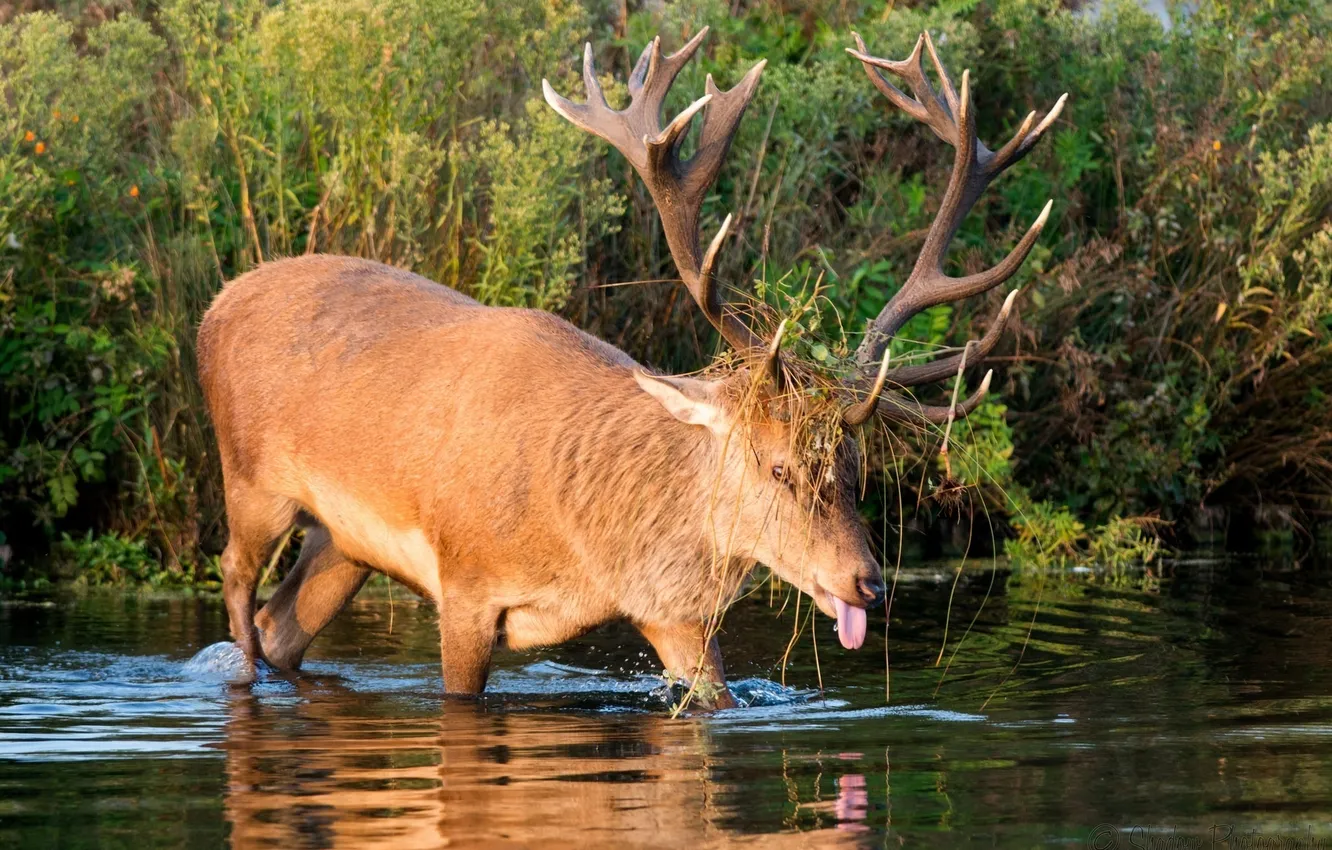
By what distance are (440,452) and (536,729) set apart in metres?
1.22

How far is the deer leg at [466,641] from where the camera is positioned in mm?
6719

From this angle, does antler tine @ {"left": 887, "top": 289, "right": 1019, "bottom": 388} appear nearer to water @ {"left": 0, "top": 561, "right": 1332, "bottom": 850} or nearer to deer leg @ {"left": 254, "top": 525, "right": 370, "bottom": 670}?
water @ {"left": 0, "top": 561, "right": 1332, "bottom": 850}

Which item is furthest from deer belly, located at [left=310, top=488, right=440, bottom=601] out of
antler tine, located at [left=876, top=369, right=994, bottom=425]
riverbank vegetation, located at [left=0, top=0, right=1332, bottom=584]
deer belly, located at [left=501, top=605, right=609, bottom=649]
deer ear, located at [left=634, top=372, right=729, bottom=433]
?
riverbank vegetation, located at [left=0, top=0, right=1332, bottom=584]

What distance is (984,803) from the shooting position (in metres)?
4.53

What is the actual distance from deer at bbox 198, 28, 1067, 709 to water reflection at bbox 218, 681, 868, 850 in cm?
44

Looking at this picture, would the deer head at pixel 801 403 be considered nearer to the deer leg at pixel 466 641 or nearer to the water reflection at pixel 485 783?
the water reflection at pixel 485 783

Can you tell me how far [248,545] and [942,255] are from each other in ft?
9.85

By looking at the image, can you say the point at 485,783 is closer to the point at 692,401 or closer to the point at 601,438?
the point at 692,401

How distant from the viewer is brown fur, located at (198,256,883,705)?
6.26m

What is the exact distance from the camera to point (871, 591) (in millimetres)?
6082

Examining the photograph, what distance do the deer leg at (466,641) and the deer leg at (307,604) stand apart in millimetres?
1131

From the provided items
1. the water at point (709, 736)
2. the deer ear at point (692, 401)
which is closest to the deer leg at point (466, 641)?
the water at point (709, 736)

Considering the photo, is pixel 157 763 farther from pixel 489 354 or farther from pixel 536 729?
pixel 489 354

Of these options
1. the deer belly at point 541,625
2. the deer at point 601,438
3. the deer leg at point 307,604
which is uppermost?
the deer at point 601,438
